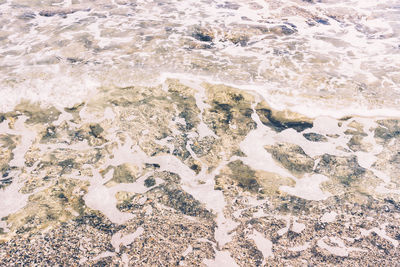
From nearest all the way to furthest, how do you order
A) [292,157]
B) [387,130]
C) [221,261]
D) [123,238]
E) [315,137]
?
[221,261], [123,238], [292,157], [315,137], [387,130]

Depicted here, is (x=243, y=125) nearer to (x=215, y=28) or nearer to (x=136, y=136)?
(x=136, y=136)

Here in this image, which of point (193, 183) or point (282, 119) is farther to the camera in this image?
point (282, 119)

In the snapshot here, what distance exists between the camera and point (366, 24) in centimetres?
1850

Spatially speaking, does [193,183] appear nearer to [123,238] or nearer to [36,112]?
[123,238]

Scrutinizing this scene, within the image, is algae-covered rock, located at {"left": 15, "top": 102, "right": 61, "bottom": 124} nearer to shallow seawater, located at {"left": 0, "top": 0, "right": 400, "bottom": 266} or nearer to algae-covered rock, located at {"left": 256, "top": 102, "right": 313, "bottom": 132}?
shallow seawater, located at {"left": 0, "top": 0, "right": 400, "bottom": 266}

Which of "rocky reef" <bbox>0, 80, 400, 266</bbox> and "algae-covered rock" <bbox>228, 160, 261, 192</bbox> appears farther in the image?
"algae-covered rock" <bbox>228, 160, 261, 192</bbox>

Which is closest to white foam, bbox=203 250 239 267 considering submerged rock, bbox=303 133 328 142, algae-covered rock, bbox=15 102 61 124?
submerged rock, bbox=303 133 328 142

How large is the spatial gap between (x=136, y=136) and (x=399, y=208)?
926 centimetres

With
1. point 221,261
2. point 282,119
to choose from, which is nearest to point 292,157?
point 282,119

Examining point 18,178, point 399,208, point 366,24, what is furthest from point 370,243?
point 366,24

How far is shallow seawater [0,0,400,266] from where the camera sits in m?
6.85

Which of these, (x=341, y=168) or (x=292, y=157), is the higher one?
(x=292, y=157)

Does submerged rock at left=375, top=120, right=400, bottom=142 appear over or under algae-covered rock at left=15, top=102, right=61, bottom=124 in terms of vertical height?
under

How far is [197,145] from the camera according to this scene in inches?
383
